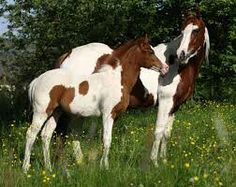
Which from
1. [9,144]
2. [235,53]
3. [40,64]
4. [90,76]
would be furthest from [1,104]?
[235,53]

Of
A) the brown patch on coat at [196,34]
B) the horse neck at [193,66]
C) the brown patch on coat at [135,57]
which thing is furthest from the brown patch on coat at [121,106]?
the brown patch on coat at [196,34]

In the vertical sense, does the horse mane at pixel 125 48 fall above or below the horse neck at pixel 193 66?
above

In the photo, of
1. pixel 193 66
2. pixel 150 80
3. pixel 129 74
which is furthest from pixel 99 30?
pixel 129 74

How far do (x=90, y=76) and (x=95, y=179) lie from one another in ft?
8.84

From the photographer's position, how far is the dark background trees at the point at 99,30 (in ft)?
61.9

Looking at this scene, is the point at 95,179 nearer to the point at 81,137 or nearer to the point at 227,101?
the point at 81,137

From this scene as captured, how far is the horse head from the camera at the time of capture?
27.0ft

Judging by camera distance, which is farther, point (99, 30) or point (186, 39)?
point (99, 30)

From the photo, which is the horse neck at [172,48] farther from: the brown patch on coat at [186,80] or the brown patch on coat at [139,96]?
the brown patch on coat at [139,96]

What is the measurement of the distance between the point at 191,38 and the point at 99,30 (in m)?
10.9

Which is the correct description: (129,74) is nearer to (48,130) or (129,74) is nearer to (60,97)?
(60,97)

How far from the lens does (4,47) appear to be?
19.6 m

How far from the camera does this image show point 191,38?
8.29m

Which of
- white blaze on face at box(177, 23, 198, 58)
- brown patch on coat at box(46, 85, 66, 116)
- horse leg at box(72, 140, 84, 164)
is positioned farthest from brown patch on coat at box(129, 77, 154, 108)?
brown patch on coat at box(46, 85, 66, 116)
